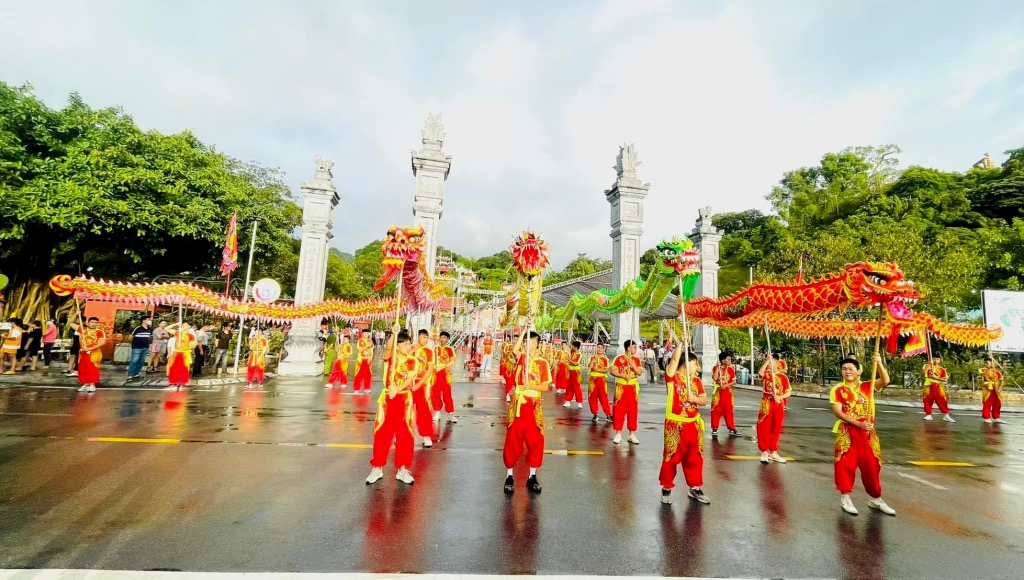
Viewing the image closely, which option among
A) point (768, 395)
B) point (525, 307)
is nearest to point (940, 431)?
point (768, 395)

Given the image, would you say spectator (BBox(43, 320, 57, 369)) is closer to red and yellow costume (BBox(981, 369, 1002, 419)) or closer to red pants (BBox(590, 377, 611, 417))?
red pants (BBox(590, 377, 611, 417))

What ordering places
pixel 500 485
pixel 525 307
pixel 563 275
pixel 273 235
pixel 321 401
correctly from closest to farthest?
pixel 500 485 → pixel 525 307 → pixel 321 401 → pixel 273 235 → pixel 563 275

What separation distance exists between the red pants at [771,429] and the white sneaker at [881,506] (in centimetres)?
173

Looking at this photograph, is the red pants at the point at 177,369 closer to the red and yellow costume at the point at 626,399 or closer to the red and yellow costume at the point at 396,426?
the red and yellow costume at the point at 396,426

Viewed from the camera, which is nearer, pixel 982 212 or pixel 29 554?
pixel 29 554

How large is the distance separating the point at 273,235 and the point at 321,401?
10.7 metres

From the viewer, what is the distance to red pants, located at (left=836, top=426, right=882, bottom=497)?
4.34m

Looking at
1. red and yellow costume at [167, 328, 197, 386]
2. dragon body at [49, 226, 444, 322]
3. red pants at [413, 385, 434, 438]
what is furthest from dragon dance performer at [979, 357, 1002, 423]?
red and yellow costume at [167, 328, 197, 386]

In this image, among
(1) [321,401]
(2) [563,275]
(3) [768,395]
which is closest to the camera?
(3) [768,395]

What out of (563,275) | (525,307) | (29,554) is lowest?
(29,554)

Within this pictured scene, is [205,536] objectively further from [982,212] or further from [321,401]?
[982,212]

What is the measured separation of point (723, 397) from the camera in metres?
7.96

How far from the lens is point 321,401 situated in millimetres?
9969

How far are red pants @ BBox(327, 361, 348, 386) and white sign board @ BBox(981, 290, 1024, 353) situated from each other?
20.7m
